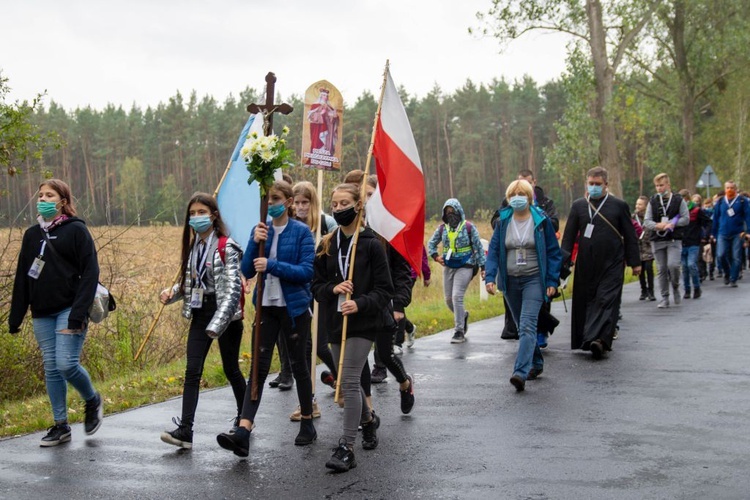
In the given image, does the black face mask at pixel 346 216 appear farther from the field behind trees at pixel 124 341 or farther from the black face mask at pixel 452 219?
the black face mask at pixel 452 219

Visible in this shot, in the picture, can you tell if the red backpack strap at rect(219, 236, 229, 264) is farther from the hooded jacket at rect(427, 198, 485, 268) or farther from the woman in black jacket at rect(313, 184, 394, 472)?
the hooded jacket at rect(427, 198, 485, 268)

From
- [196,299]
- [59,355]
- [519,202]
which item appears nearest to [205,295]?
[196,299]

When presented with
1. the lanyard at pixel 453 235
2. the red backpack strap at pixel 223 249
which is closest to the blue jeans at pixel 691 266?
the lanyard at pixel 453 235

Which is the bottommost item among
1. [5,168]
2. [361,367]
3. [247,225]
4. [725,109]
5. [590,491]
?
[590,491]

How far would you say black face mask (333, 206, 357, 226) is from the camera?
6.75 meters

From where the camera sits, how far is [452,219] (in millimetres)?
12344

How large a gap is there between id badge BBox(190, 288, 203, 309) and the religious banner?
3.23 m

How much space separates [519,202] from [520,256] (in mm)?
520

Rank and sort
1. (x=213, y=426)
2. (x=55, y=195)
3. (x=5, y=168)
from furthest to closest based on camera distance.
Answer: (x=5, y=168) → (x=213, y=426) → (x=55, y=195)

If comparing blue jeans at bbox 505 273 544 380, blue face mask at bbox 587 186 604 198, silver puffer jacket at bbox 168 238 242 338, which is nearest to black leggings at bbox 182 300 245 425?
silver puffer jacket at bbox 168 238 242 338

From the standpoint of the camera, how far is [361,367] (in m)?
6.65

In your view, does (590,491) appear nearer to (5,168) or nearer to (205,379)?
(205,379)

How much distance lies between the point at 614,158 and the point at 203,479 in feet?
71.0

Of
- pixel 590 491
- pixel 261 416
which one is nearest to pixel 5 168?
pixel 261 416
